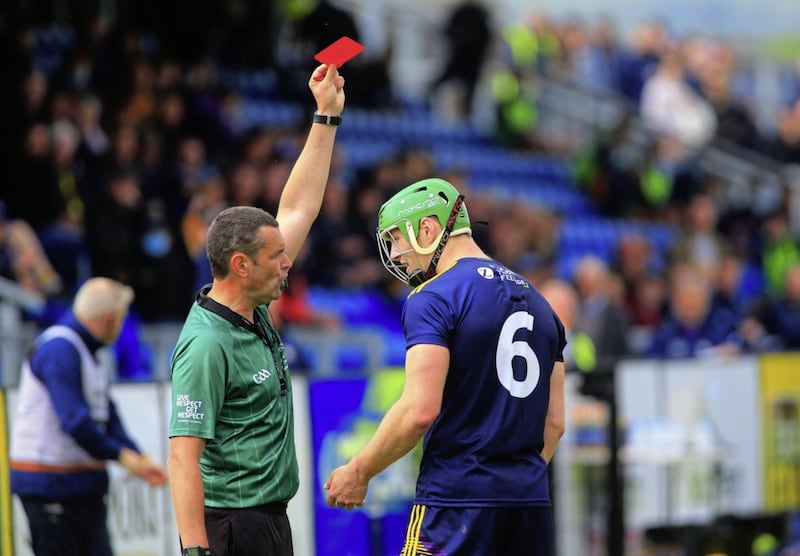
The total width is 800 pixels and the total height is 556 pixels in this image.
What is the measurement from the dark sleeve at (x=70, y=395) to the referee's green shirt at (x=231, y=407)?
6.99ft

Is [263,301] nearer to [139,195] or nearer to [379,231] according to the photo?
[379,231]

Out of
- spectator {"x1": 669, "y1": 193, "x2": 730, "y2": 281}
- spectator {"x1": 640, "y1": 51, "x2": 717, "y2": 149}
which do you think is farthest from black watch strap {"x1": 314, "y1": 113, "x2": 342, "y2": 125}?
spectator {"x1": 640, "y1": 51, "x2": 717, "y2": 149}

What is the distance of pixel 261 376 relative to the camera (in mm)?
5168

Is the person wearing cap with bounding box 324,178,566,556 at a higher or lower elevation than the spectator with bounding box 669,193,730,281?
lower

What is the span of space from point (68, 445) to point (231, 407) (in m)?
2.55

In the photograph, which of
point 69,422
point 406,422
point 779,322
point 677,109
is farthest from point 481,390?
point 677,109

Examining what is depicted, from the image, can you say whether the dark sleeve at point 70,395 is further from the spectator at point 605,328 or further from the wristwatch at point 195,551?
the spectator at point 605,328

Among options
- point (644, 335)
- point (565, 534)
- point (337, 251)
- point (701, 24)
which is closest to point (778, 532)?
point (565, 534)

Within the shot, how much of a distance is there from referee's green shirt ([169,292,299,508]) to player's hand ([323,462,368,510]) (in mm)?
219

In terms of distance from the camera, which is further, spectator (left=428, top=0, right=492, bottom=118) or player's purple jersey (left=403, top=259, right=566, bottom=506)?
spectator (left=428, top=0, right=492, bottom=118)

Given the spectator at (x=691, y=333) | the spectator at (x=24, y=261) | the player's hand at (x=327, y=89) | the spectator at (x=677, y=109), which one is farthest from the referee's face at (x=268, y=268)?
the spectator at (x=677, y=109)

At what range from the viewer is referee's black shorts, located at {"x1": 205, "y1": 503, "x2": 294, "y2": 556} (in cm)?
513

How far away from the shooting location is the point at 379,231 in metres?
5.45

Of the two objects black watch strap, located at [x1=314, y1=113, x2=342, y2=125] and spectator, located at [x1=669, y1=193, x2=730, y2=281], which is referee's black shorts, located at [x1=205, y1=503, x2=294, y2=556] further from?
spectator, located at [x1=669, y1=193, x2=730, y2=281]
